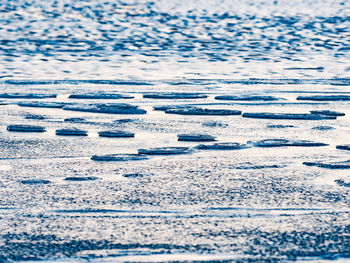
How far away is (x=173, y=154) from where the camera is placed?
5.15 m

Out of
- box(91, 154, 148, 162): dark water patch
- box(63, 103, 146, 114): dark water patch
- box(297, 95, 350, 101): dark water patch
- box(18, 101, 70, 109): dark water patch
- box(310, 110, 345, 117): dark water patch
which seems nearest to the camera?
box(91, 154, 148, 162): dark water patch

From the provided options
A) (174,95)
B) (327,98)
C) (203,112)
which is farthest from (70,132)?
(327,98)

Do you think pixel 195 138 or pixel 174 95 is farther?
pixel 174 95

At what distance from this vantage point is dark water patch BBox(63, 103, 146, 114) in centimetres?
673

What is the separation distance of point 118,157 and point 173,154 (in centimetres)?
34

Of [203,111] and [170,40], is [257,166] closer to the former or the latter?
[203,111]

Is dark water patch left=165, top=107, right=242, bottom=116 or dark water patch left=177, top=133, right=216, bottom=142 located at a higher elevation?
dark water patch left=177, top=133, right=216, bottom=142

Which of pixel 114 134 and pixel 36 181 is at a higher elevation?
pixel 36 181

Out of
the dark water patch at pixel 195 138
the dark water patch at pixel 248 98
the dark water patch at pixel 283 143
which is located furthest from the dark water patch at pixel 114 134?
the dark water patch at pixel 248 98

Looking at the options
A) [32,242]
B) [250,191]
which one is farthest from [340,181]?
[32,242]

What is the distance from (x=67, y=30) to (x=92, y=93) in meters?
7.16

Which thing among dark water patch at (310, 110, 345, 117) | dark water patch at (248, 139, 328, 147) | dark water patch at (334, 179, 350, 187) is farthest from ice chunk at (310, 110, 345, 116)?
dark water patch at (334, 179, 350, 187)

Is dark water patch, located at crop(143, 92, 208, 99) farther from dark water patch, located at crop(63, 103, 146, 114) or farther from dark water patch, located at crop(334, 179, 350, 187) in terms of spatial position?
dark water patch, located at crop(334, 179, 350, 187)

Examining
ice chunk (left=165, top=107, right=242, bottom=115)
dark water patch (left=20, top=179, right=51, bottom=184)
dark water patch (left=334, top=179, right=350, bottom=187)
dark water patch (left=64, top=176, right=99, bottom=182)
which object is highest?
dark water patch (left=334, top=179, right=350, bottom=187)
